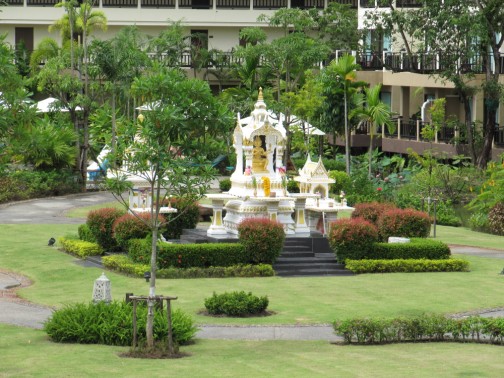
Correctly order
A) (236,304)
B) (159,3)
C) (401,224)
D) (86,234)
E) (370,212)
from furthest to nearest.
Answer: (159,3), (370,212), (86,234), (401,224), (236,304)

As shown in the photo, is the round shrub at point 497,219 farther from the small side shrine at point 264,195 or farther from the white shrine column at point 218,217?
the white shrine column at point 218,217

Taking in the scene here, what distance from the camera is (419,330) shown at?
2677cm

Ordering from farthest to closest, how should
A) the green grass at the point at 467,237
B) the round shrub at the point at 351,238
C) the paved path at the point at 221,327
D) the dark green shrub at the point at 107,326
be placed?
1. the green grass at the point at 467,237
2. the round shrub at the point at 351,238
3. the paved path at the point at 221,327
4. the dark green shrub at the point at 107,326

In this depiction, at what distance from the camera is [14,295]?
33906 mm

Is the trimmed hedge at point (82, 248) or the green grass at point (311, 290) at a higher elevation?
the trimmed hedge at point (82, 248)

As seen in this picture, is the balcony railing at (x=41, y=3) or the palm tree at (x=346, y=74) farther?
the balcony railing at (x=41, y=3)

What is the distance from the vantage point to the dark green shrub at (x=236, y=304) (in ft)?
100

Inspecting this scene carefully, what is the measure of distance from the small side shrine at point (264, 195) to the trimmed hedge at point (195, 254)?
2.31 meters

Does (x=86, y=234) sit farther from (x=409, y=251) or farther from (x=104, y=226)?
(x=409, y=251)

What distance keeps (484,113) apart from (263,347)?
134ft

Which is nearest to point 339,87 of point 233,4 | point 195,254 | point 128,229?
point 233,4

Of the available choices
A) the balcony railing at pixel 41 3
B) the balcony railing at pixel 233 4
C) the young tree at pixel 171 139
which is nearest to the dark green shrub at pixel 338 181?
the young tree at pixel 171 139

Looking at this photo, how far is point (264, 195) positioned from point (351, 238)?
326 cm

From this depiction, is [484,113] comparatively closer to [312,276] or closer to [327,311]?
[312,276]
